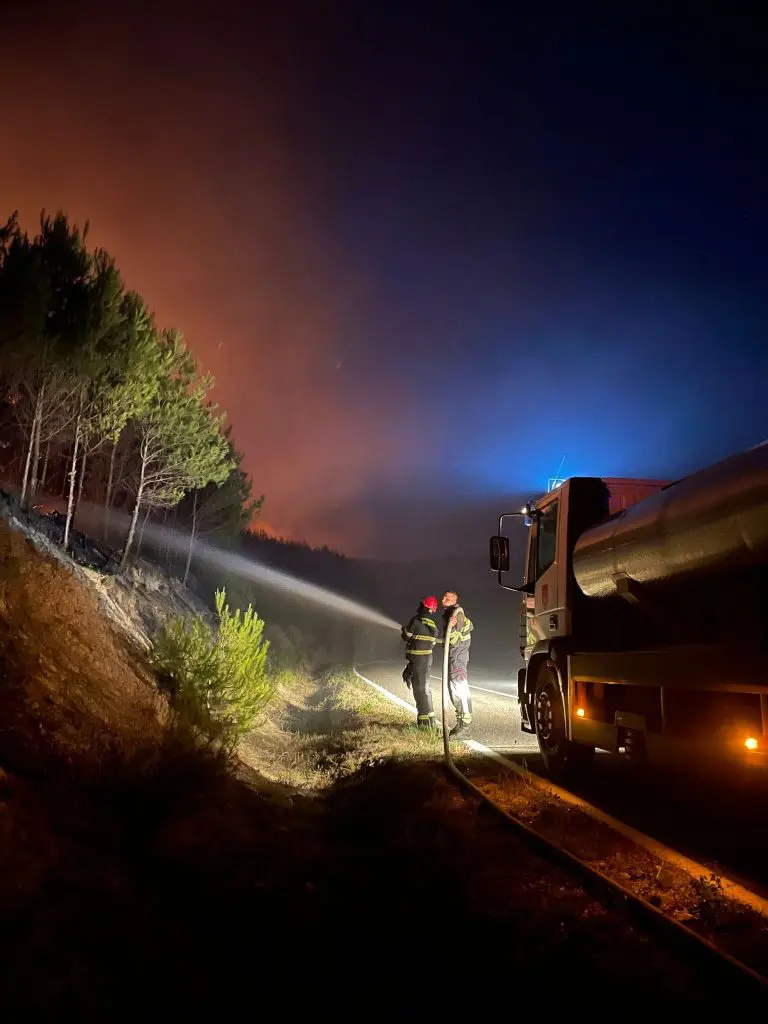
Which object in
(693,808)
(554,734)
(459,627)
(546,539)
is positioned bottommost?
(693,808)

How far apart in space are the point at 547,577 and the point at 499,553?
79cm

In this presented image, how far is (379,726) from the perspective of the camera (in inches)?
417

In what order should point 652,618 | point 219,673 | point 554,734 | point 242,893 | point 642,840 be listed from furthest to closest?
point 219,673 < point 554,734 < point 652,618 < point 642,840 < point 242,893

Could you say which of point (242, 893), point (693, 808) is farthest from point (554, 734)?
point (242, 893)

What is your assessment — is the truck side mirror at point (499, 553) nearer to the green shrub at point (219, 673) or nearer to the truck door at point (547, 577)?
the truck door at point (547, 577)

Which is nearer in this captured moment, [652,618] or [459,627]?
[652,618]

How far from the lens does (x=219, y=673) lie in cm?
854

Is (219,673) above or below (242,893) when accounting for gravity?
above

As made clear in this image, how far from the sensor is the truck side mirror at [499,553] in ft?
26.6

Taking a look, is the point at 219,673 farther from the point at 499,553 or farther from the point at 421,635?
the point at 499,553

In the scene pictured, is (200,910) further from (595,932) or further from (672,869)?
(672,869)

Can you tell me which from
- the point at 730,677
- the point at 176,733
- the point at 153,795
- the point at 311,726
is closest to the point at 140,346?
the point at 311,726

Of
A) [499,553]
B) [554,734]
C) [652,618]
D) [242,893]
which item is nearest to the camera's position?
[242,893]

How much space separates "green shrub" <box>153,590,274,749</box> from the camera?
8141 millimetres
